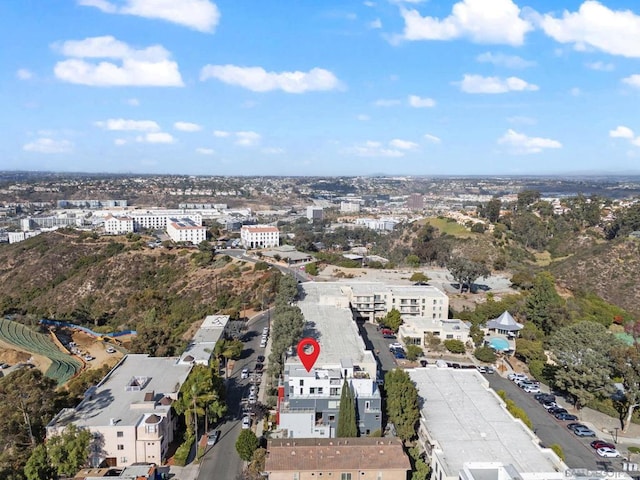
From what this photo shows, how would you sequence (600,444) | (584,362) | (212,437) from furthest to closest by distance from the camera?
1. (584,362)
2. (212,437)
3. (600,444)

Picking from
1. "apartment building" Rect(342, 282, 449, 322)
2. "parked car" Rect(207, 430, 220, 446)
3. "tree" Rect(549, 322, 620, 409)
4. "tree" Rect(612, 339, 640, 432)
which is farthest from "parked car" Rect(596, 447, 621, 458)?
"apartment building" Rect(342, 282, 449, 322)

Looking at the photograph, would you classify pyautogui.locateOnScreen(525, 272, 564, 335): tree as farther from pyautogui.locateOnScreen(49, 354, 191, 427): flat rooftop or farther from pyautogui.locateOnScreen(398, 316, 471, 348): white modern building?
pyautogui.locateOnScreen(49, 354, 191, 427): flat rooftop

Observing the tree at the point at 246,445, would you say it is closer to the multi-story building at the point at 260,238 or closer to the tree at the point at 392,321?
the tree at the point at 392,321

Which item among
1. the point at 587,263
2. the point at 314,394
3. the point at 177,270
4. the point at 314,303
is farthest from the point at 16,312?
the point at 587,263

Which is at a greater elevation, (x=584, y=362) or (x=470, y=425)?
(x=584, y=362)

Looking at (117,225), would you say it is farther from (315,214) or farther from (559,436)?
(559,436)

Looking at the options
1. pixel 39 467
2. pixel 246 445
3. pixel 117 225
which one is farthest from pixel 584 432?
pixel 117 225
